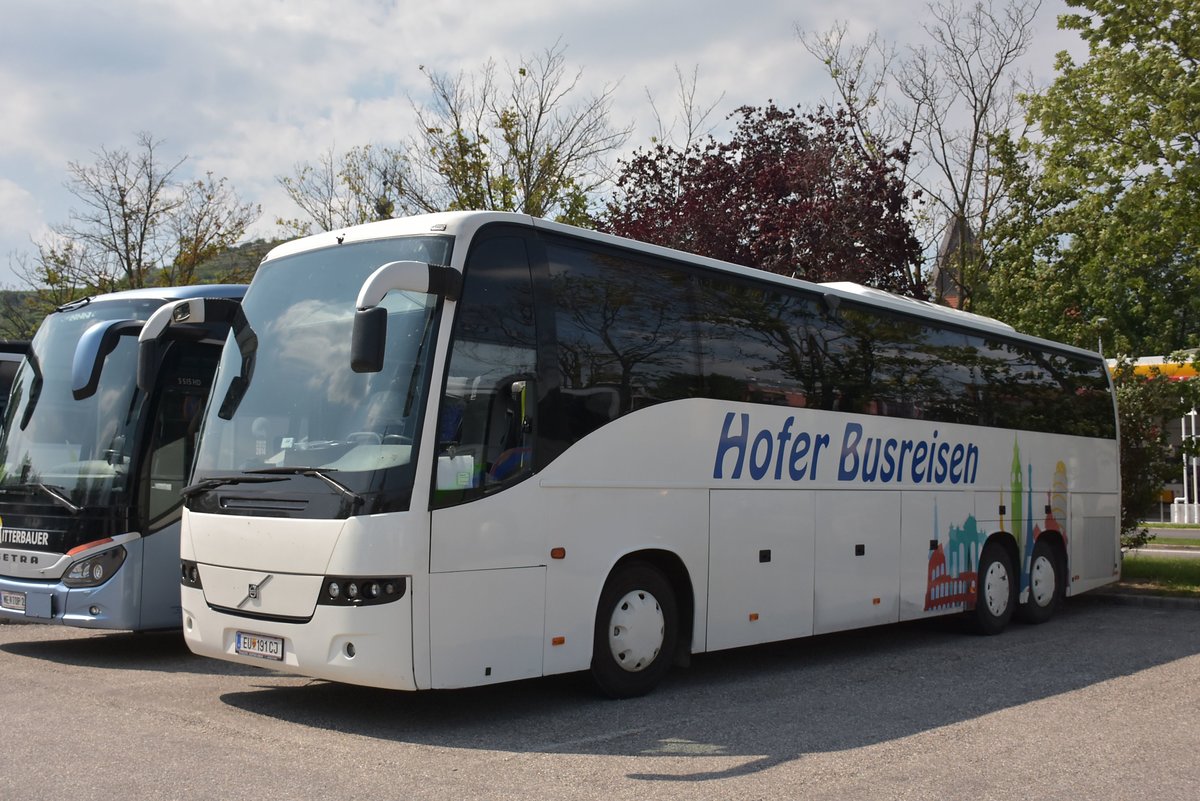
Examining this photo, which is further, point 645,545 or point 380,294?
point 645,545

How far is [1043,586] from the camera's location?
14383 millimetres

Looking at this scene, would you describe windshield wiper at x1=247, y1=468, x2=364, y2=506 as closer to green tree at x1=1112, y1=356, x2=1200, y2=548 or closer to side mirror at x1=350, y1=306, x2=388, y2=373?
side mirror at x1=350, y1=306, x2=388, y2=373

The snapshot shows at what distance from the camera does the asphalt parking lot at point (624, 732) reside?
6.16m

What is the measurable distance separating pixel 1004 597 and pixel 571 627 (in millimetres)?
7401

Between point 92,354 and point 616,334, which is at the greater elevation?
point 616,334

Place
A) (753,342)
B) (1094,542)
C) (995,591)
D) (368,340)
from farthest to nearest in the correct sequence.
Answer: (1094,542) < (995,591) < (753,342) < (368,340)

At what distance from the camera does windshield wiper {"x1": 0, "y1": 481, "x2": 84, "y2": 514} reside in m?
10.0

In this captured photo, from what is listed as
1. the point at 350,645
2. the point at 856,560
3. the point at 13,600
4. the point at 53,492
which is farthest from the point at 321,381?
the point at 856,560

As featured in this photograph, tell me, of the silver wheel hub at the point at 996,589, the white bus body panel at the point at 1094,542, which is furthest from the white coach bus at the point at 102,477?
the white bus body panel at the point at 1094,542

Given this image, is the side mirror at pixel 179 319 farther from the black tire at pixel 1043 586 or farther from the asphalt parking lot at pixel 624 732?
the black tire at pixel 1043 586

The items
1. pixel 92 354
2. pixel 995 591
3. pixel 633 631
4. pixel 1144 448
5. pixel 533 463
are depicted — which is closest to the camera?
pixel 533 463

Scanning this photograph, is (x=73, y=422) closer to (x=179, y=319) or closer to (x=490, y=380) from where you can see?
(x=179, y=319)

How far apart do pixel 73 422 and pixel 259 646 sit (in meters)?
4.05

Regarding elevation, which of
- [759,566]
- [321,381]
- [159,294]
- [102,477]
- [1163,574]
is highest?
[159,294]
